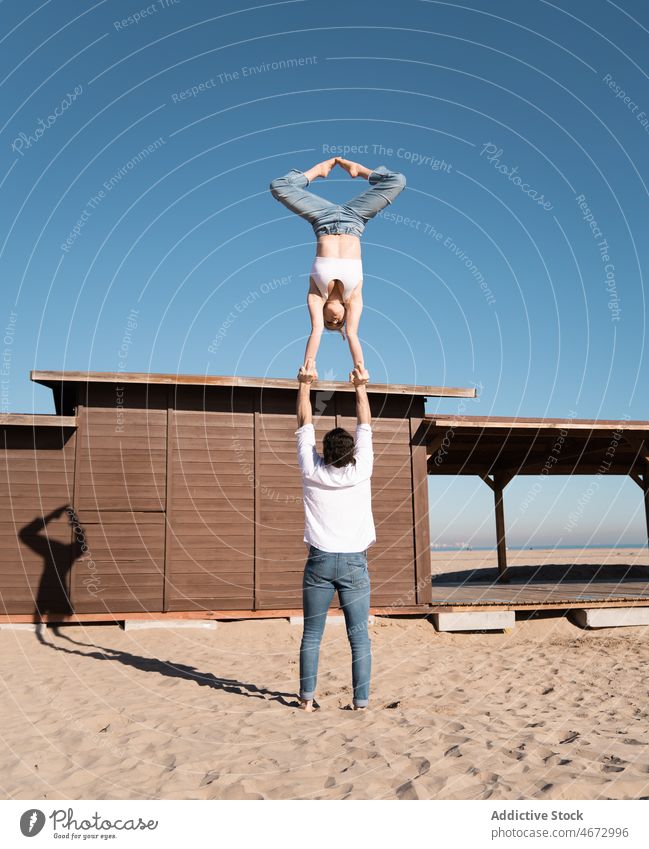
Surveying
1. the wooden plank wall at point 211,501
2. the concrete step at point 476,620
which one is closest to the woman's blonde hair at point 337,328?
the wooden plank wall at point 211,501

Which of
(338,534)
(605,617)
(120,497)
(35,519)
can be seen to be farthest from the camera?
(605,617)

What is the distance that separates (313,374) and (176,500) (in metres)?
6.74

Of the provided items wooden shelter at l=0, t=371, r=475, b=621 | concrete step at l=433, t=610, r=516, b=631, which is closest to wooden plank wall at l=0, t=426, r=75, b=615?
wooden shelter at l=0, t=371, r=475, b=621

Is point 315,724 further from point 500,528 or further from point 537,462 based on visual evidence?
point 500,528

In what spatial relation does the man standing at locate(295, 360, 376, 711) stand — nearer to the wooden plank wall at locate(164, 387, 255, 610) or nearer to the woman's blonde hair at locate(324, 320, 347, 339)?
the woman's blonde hair at locate(324, 320, 347, 339)

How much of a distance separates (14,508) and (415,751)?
345 inches

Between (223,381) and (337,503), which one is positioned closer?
(337,503)

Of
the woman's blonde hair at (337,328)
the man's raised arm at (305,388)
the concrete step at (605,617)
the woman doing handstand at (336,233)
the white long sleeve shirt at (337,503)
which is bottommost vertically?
the concrete step at (605,617)

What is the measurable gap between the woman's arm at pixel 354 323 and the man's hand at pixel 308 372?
1.30 ft

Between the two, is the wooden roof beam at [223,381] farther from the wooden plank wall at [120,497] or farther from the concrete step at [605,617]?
the concrete step at [605,617]

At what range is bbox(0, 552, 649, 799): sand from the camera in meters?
3.36

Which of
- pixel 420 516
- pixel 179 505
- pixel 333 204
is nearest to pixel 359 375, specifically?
pixel 333 204

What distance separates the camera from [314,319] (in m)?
4.87

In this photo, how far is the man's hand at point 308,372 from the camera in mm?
4785
